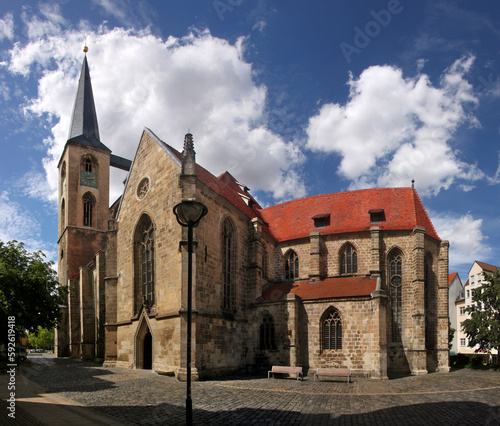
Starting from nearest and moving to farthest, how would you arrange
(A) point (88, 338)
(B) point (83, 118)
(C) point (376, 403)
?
(C) point (376, 403), (A) point (88, 338), (B) point (83, 118)

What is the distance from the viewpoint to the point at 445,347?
28.3 m

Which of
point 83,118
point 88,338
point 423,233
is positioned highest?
point 83,118

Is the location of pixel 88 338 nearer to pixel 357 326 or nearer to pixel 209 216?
pixel 209 216

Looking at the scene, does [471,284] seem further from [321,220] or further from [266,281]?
[266,281]

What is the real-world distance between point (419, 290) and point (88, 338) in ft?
86.6

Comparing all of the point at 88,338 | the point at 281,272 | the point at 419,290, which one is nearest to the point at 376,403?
the point at 419,290

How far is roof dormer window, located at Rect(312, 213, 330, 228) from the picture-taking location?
32.0 meters

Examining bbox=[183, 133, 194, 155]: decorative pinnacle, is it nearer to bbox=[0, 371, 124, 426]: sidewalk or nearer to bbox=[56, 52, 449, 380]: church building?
bbox=[56, 52, 449, 380]: church building

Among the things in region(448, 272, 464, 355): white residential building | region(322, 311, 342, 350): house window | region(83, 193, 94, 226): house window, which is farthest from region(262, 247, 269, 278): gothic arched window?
region(448, 272, 464, 355): white residential building

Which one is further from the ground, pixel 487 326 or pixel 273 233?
pixel 273 233

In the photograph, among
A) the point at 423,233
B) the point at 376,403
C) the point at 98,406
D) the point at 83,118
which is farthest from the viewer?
the point at 83,118

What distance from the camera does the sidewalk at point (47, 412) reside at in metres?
9.97

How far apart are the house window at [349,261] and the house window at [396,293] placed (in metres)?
2.40

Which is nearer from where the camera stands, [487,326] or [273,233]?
[487,326]
